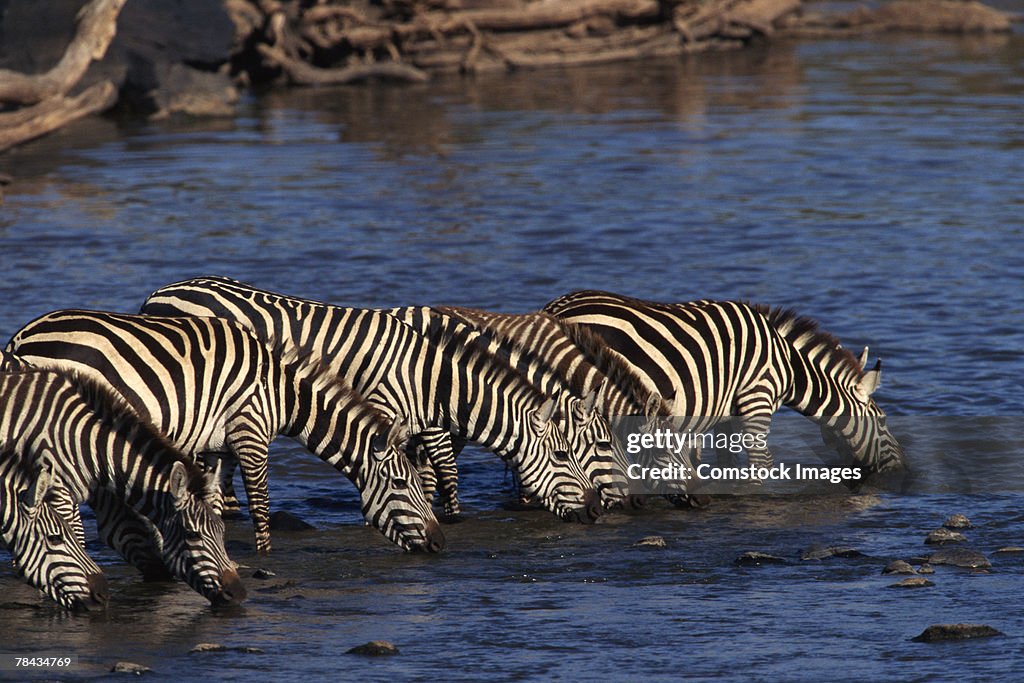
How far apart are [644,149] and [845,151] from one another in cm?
303

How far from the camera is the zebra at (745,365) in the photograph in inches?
417

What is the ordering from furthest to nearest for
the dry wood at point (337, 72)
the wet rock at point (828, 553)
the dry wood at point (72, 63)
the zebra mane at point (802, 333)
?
the dry wood at point (337, 72), the dry wood at point (72, 63), the zebra mane at point (802, 333), the wet rock at point (828, 553)

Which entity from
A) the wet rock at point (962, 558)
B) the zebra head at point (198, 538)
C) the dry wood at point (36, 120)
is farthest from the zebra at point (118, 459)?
the dry wood at point (36, 120)

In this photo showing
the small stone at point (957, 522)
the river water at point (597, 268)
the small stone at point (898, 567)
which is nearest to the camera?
the river water at point (597, 268)

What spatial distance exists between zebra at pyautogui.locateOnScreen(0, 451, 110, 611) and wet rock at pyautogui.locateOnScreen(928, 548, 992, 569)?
460 centimetres

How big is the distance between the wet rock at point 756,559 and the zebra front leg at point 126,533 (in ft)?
10.6

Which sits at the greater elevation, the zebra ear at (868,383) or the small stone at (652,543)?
the zebra ear at (868,383)

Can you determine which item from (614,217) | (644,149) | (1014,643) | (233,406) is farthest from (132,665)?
(644,149)

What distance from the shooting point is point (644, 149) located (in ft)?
82.2

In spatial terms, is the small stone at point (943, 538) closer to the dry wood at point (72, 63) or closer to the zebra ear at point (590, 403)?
the zebra ear at point (590, 403)

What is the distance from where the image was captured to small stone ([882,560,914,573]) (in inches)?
358

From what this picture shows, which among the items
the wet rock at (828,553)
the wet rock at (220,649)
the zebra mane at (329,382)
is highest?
the zebra mane at (329,382)

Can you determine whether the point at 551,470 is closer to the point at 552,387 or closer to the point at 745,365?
the point at 552,387

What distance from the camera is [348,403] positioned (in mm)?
9398
